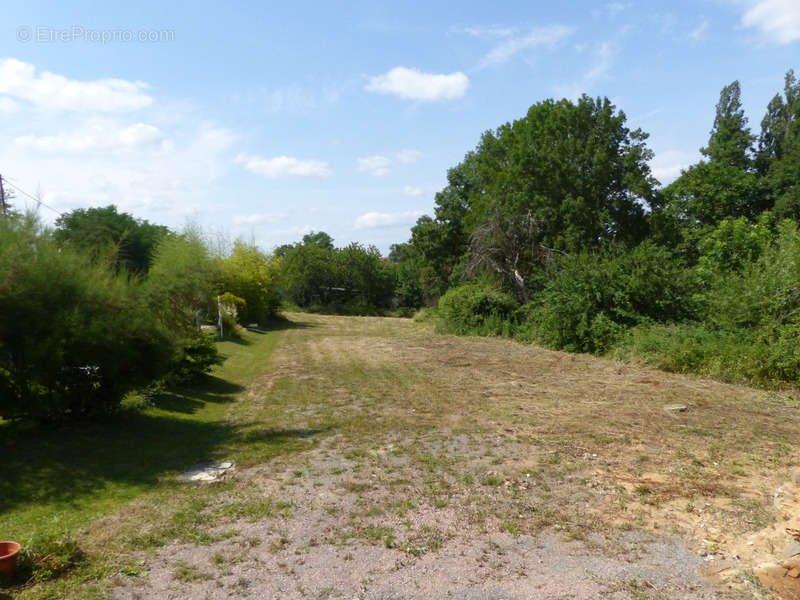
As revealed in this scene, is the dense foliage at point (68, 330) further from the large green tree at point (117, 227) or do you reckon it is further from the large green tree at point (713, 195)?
the large green tree at point (713, 195)

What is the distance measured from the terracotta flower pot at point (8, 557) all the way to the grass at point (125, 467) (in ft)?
0.62

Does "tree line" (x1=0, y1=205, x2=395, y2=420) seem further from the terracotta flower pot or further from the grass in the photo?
the terracotta flower pot

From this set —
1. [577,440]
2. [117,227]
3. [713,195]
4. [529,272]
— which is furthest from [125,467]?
[713,195]

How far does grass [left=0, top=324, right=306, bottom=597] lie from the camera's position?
4.36 m

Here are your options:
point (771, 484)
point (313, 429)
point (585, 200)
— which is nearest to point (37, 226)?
point (313, 429)

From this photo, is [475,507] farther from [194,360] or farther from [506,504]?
[194,360]

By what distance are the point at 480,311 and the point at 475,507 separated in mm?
19092

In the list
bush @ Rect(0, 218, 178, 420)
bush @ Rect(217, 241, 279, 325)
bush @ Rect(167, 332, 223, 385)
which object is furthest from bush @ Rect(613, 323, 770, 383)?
bush @ Rect(217, 241, 279, 325)

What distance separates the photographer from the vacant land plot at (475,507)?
355 cm

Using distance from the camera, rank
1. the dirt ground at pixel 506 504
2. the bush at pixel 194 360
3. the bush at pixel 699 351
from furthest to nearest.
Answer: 1. the bush at pixel 699 351
2. the bush at pixel 194 360
3. the dirt ground at pixel 506 504

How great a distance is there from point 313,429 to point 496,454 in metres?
2.62

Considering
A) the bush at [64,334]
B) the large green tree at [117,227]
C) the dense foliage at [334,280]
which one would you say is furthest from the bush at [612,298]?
the dense foliage at [334,280]

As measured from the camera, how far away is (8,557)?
3.44 meters

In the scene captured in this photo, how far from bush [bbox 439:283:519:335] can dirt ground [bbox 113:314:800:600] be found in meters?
12.7
